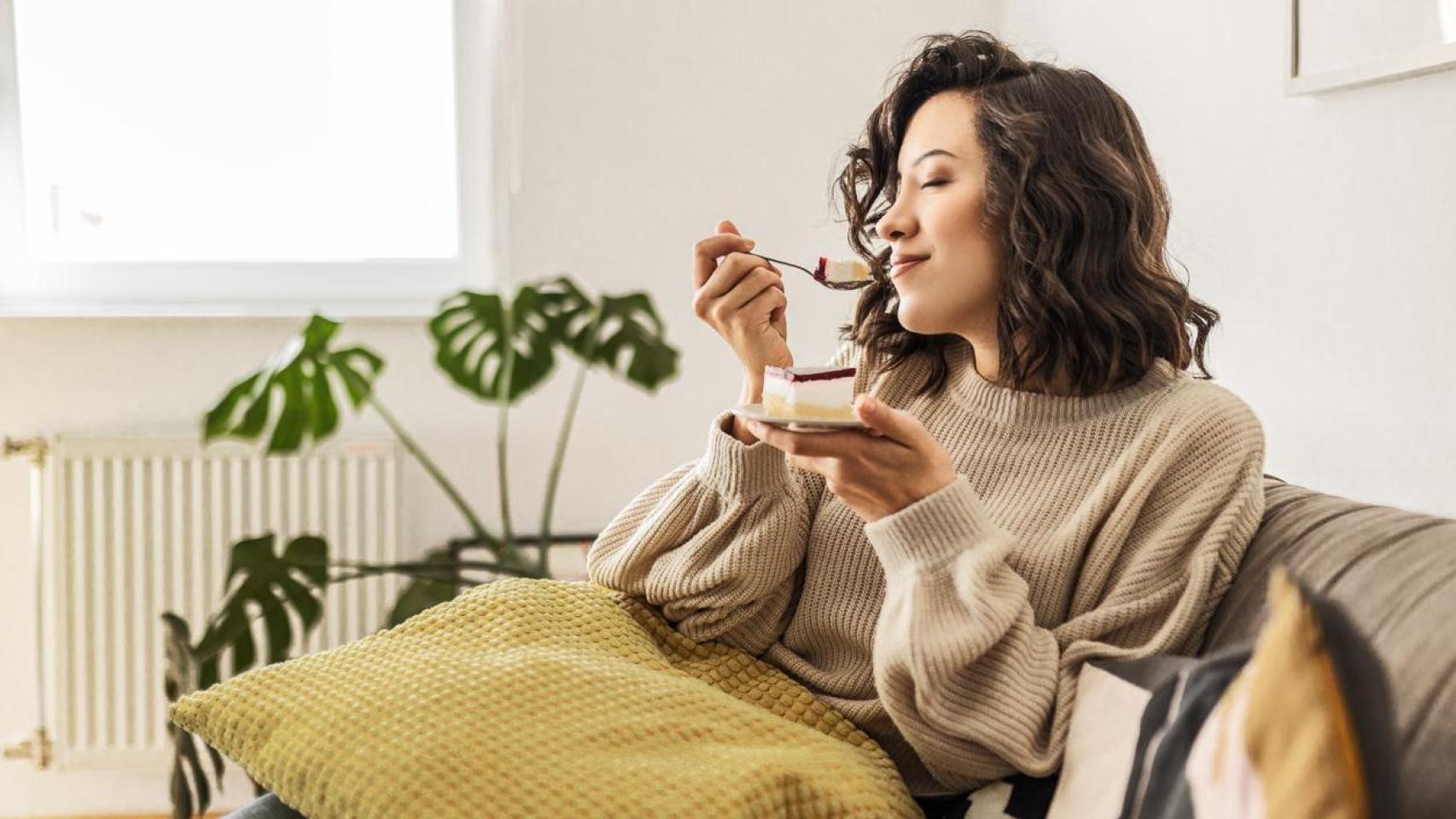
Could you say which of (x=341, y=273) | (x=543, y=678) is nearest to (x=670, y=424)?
(x=341, y=273)

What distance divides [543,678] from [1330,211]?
A: 3.90ft

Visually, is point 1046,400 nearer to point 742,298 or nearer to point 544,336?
point 742,298

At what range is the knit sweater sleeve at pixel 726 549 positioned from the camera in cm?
Answer: 146

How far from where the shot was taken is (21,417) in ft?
8.92

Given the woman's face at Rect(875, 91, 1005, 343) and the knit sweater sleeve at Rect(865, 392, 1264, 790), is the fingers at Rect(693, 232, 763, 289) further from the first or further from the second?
the knit sweater sleeve at Rect(865, 392, 1264, 790)

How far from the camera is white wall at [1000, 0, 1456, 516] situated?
155cm

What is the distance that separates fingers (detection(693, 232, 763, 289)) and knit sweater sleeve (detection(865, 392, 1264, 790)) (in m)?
0.45

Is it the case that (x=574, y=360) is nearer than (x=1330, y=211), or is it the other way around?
(x=1330, y=211)

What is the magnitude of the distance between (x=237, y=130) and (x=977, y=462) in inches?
81.3

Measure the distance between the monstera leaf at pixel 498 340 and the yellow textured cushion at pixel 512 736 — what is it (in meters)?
1.00

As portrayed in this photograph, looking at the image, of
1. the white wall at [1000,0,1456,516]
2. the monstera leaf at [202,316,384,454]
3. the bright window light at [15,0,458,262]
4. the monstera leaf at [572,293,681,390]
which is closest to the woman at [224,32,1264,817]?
the white wall at [1000,0,1456,516]

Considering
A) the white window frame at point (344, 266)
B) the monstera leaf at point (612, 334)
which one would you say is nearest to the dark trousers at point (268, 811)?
the monstera leaf at point (612, 334)

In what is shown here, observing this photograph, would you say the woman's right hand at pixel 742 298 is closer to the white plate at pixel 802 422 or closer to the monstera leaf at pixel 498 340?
the white plate at pixel 802 422

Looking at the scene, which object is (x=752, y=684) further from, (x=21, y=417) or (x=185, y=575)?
(x=21, y=417)
